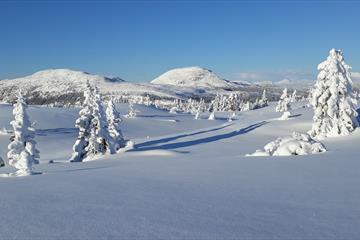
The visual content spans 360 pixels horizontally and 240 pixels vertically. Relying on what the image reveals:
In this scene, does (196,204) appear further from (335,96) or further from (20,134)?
(335,96)

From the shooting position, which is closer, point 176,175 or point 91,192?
point 91,192

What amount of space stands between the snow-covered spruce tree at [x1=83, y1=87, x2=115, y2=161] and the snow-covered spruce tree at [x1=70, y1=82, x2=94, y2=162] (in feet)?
1.37

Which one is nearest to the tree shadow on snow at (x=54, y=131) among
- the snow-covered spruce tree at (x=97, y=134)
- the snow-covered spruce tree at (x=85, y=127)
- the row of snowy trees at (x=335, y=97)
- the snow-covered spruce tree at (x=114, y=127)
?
the snow-covered spruce tree at (x=114, y=127)

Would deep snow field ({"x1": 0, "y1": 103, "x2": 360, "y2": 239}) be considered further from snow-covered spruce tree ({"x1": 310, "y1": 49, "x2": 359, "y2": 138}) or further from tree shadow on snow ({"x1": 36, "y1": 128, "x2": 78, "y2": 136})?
tree shadow on snow ({"x1": 36, "y1": 128, "x2": 78, "y2": 136})

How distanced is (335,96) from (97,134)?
83.4ft

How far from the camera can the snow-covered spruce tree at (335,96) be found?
41.4 metres

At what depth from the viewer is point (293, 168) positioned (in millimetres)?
14539

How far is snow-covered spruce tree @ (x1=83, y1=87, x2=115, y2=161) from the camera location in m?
41.8

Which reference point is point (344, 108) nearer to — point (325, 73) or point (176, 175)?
point (325, 73)

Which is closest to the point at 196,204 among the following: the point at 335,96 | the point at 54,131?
the point at 335,96

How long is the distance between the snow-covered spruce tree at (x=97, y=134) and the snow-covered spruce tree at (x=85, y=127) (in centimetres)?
42

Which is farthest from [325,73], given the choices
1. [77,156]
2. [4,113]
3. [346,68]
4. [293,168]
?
[4,113]

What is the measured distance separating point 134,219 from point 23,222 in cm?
187

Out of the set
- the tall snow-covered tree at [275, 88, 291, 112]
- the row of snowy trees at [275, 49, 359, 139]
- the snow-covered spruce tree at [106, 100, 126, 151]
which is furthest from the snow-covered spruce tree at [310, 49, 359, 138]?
the tall snow-covered tree at [275, 88, 291, 112]
